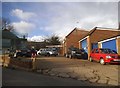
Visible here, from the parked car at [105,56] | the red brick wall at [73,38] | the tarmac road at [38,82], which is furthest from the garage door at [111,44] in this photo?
the red brick wall at [73,38]

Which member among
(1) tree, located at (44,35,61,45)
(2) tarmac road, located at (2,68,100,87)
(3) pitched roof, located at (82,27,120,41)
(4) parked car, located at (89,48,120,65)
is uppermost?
(1) tree, located at (44,35,61,45)

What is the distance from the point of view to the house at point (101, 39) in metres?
25.7

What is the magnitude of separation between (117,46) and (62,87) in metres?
15.9

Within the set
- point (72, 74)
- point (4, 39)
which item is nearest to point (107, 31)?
point (72, 74)

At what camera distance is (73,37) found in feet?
170

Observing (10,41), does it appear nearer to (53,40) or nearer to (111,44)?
(53,40)

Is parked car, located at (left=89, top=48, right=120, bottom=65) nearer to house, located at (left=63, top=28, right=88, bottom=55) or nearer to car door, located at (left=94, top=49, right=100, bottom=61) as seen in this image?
car door, located at (left=94, top=49, right=100, bottom=61)

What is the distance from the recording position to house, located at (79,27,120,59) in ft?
84.4

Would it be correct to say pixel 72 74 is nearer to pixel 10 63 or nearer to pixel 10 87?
pixel 10 87

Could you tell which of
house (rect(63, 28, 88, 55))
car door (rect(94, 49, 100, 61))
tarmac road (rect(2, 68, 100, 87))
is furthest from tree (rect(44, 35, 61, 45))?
tarmac road (rect(2, 68, 100, 87))

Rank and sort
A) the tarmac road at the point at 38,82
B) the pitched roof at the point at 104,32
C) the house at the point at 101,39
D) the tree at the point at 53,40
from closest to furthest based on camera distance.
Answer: the tarmac road at the point at 38,82, the house at the point at 101,39, the pitched roof at the point at 104,32, the tree at the point at 53,40

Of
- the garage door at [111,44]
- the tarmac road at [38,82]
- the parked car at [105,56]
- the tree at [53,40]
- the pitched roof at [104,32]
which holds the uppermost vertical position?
the tree at [53,40]

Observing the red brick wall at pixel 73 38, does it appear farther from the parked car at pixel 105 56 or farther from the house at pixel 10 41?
the parked car at pixel 105 56

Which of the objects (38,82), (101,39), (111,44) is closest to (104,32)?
(101,39)
